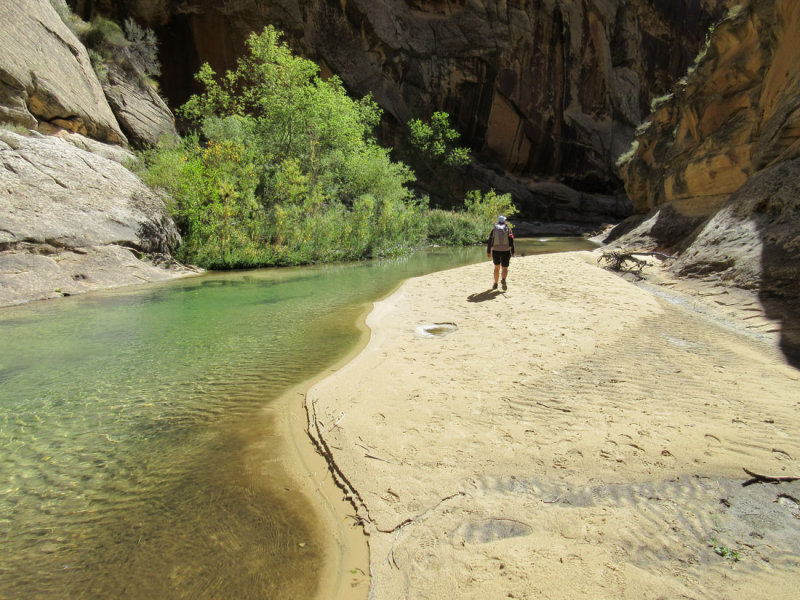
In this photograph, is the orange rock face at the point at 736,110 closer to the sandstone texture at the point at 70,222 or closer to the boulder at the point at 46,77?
the sandstone texture at the point at 70,222

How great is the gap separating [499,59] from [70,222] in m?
39.1

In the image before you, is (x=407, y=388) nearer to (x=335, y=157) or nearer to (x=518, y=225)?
(x=335, y=157)

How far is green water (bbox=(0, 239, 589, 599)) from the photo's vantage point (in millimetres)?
2553

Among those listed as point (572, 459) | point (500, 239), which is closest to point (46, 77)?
point (500, 239)

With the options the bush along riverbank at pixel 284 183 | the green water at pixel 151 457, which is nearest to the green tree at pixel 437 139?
the bush along riverbank at pixel 284 183

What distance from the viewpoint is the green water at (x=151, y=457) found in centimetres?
255

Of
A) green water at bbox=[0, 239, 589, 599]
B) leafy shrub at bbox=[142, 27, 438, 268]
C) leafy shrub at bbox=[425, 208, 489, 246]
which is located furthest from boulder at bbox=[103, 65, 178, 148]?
leafy shrub at bbox=[425, 208, 489, 246]

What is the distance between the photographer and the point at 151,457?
12.2 ft

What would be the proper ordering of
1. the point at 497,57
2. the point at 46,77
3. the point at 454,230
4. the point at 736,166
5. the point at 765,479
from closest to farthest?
the point at 765,479 < the point at 736,166 < the point at 46,77 < the point at 454,230 < the point at 497,57

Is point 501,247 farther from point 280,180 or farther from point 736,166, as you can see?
point 280,180

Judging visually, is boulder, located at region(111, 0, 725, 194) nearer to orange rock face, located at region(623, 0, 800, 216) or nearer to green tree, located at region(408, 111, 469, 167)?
green tree, located at region(408, 111, 469, 167)

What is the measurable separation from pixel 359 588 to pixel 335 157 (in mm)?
23510

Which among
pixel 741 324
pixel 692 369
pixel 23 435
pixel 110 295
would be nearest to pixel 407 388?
pixel 692 369

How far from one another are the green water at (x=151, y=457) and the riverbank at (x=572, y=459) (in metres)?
0.69
